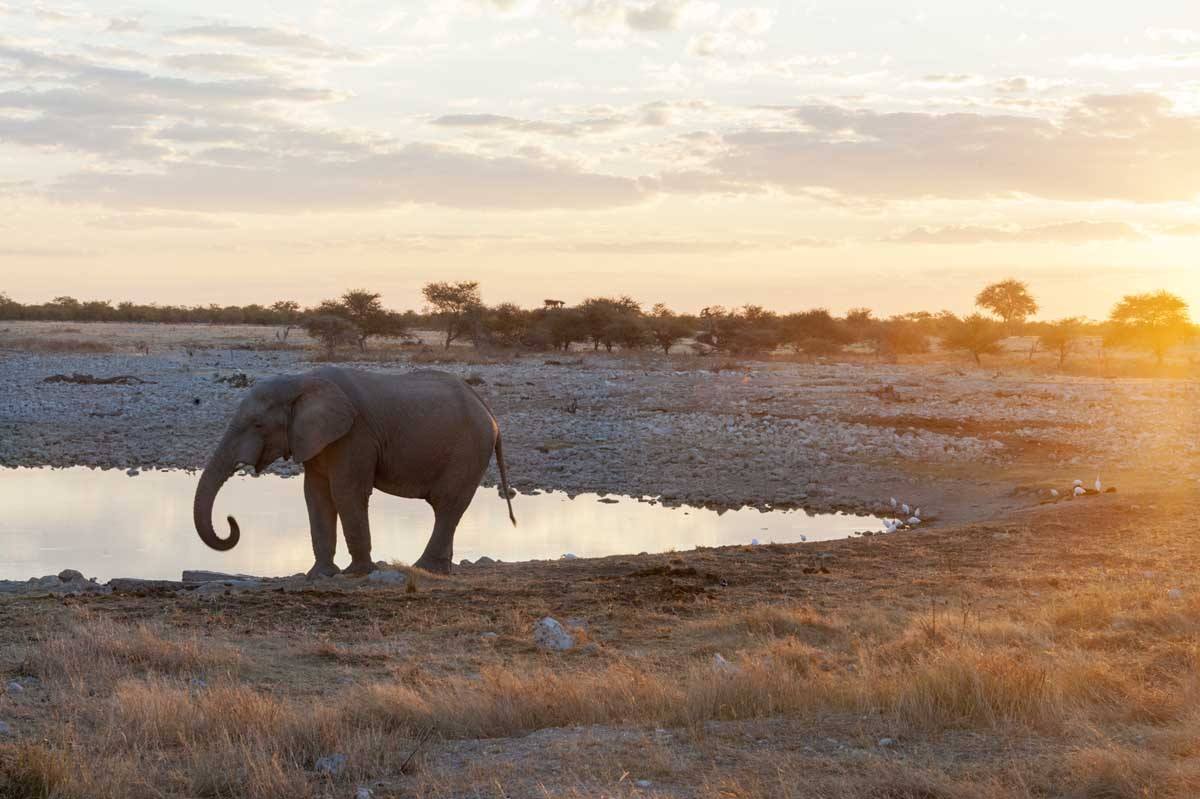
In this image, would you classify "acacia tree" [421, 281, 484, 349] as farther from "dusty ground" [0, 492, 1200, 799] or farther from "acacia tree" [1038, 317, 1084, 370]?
"dusty ground" [0, 492, 1200, 799]

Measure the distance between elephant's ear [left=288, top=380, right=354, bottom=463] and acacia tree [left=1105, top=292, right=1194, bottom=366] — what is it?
6421 cm

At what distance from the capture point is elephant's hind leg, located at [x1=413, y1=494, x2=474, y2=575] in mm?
14766

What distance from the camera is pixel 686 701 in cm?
795

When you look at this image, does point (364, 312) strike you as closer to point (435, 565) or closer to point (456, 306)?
point (456, 306)

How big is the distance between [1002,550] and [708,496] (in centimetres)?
764

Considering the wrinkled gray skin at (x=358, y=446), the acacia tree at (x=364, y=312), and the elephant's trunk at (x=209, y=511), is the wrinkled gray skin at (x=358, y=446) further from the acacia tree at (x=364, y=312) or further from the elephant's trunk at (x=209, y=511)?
the acacia tree at (x=364, y=312)

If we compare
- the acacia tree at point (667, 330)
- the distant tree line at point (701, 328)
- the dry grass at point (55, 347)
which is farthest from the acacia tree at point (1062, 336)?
the dry grass at point (55, 347)

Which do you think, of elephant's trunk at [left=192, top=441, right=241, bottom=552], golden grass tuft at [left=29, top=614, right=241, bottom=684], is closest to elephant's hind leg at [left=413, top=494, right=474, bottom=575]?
elephant's trunk at [left=192, top=441, right=241, bottom=552]

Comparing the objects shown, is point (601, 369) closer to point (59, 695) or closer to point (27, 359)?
point (27, 359)

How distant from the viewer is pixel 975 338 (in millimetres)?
67562

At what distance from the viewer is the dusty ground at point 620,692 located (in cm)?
657

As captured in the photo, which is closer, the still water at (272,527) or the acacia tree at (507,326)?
the still water at (272,527)

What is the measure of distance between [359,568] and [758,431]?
15.3 metres

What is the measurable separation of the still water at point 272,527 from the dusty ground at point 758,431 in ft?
5.13
